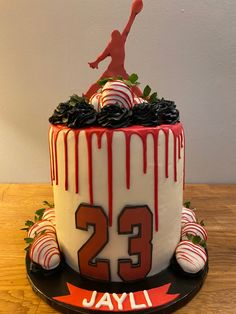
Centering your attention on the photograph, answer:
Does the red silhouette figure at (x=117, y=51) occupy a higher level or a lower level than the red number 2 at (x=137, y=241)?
higher

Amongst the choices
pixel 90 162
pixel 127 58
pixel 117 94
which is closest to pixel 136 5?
pixel 117 94

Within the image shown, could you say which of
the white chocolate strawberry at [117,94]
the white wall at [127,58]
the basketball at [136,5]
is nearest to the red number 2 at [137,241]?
the white chocolate strawberry at [117,94]

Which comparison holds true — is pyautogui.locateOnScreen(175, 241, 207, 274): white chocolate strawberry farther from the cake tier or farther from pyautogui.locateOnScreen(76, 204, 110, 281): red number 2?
pyautogui.locateOnScreen(76, 204, 110, 281): red number 2

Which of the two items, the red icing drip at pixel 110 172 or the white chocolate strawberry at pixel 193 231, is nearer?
the red icing drip at pixel 110 172

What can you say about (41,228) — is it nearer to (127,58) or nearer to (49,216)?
→ (49,216)

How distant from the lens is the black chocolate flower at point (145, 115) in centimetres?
94

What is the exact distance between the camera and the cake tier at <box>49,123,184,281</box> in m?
0.93

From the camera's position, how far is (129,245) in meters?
0.99

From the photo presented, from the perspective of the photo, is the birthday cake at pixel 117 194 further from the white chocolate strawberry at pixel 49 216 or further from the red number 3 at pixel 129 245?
the white chocolate strawberry at pixel 49 216

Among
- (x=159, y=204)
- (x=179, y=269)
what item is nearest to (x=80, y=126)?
(x=159, y=204)

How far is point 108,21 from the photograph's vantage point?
1.76 m

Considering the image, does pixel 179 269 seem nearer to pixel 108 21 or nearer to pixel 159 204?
pixel 159 204

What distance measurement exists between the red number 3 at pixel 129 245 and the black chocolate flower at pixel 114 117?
10.1 inches

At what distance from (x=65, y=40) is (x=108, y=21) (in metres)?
0.26
